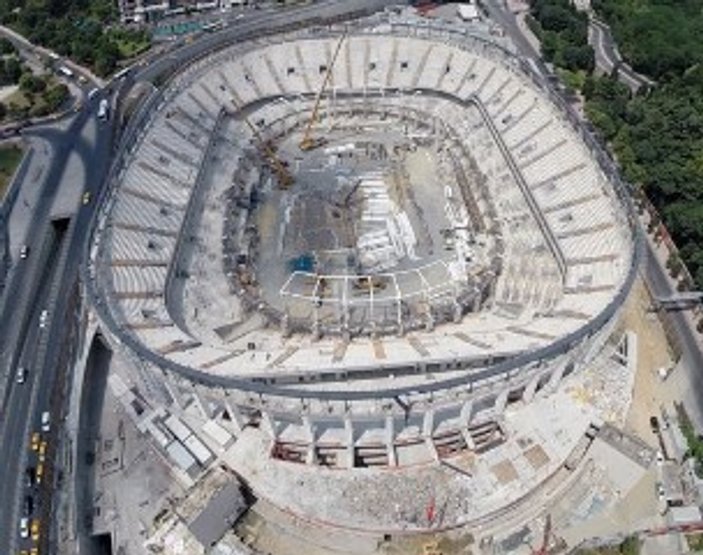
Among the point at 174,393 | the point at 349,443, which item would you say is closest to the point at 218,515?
the point at 174,393

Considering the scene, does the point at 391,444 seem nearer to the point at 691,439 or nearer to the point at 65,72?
→ the point at 691,439

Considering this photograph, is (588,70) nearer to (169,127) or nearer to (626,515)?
(169,127)

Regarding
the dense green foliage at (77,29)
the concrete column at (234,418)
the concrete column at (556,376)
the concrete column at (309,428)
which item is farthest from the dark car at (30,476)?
the dense green foliage at (77,29)

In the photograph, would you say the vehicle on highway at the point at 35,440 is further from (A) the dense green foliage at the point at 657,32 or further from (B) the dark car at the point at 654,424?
(A) the dense green foliage at the point at 657,32

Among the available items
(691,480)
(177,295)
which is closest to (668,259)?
(691,480)

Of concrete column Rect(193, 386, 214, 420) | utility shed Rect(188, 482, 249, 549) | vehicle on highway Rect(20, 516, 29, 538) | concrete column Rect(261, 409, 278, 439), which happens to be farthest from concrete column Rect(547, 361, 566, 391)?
vehicle on highway Rect(20, 516, 29, 538)

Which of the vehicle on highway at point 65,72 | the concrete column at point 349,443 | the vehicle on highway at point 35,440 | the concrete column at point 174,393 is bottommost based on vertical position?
the concrete column at point 349,443

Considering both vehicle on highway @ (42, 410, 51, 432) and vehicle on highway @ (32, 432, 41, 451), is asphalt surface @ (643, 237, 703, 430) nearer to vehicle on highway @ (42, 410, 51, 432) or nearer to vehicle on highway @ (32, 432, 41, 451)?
vehicle on highway @ (42, 410, 51, 432)
